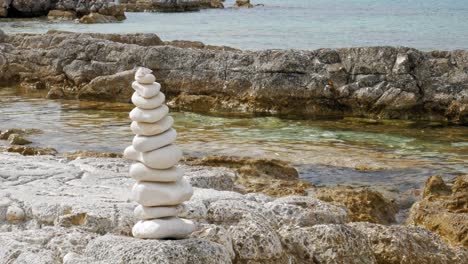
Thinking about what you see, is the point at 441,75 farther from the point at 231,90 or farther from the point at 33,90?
the point at 33,90

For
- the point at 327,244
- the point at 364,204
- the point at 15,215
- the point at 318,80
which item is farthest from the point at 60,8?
the point at 327,244

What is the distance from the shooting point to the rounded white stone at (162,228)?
485 centimetres

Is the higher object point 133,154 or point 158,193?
point 133,154

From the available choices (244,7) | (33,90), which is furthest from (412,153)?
(244,7)

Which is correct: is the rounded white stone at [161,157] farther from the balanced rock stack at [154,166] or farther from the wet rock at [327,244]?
the wet rock at [327,244]

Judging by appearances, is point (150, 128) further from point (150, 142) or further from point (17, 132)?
point (17, 132)

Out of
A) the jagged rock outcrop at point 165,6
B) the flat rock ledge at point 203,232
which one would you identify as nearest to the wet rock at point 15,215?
the flat rock ledge at point 203,232

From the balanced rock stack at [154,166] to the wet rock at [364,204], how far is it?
294 centimetres

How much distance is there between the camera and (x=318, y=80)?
1480cm

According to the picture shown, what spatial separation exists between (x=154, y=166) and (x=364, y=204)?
3.41m

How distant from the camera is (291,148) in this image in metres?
11.4

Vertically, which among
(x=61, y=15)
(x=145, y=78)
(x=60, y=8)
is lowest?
(x=61, y=15)

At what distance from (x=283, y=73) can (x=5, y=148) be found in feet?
20.4

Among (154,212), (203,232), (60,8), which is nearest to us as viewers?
(154,212)
